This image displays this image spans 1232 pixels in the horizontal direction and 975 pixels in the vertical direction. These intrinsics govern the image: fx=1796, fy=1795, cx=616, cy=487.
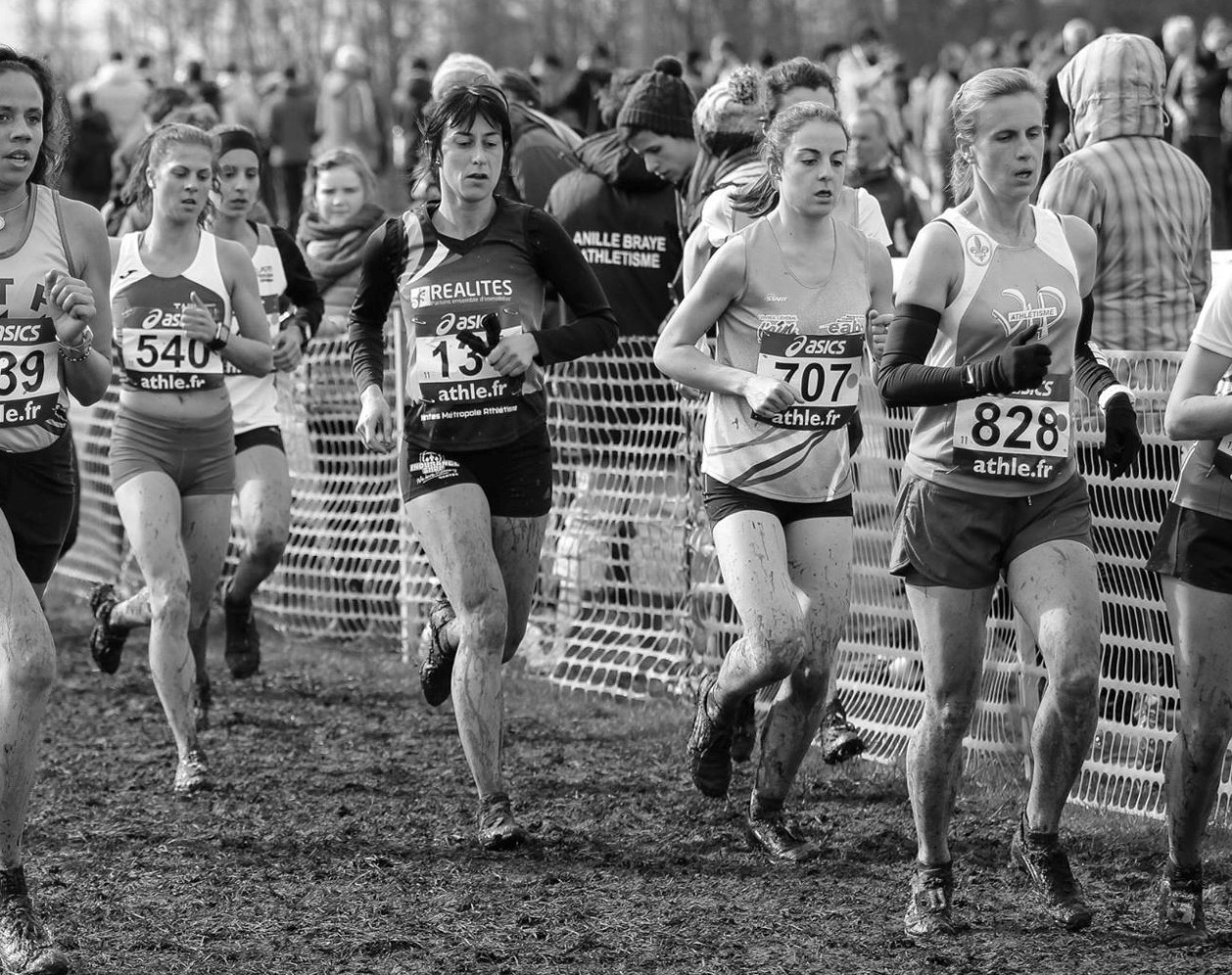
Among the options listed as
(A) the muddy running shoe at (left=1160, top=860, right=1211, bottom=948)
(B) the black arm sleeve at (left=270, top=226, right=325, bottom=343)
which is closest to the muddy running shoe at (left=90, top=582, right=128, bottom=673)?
(B) the black arm sleeve at (left=270, top=226, right=325, bottom=343)

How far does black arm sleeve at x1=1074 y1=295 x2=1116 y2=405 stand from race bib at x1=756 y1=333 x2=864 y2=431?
2.25 feet

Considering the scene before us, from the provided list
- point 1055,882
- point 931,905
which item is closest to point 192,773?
point 931,905

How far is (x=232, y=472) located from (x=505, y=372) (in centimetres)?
176

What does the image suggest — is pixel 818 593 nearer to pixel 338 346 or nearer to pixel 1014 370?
pixel 1014 370

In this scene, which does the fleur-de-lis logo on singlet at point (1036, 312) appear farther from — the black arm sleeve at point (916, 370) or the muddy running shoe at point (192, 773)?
the muddy running shoe at point (192, 773)

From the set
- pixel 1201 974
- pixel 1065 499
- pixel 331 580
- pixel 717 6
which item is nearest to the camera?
pixel 1201 974

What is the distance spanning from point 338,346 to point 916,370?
5667mm

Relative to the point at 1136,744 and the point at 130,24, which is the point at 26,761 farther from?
the point at 130,24

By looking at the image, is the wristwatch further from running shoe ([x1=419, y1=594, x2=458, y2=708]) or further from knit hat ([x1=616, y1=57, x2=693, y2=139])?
knit hat ([x1=616, y1=57, x2=693, y2=139])

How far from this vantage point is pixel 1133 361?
6.00 m

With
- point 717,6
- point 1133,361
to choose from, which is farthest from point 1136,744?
point 717,6

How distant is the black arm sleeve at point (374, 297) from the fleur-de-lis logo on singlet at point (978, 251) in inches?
77.4

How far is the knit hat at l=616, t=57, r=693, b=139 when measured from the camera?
26.1ft

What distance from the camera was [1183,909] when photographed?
15.3 ft
